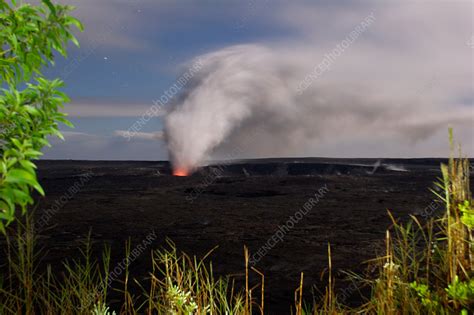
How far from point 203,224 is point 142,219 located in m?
1.44

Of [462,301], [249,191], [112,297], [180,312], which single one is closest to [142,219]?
[112,297]

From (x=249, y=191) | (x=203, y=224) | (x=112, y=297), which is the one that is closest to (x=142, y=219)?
(x=203, y=224)

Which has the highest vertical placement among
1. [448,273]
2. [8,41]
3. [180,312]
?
[8,41]

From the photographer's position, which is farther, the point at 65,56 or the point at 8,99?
the point at 65,56

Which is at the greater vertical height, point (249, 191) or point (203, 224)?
point (249, 191)

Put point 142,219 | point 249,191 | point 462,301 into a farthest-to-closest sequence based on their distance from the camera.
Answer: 1. point 249,191
2. point 142,219
3. point 462,301

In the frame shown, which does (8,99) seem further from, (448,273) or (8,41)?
Result: (448,273)

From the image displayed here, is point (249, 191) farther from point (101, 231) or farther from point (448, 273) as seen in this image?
point (448, 273)

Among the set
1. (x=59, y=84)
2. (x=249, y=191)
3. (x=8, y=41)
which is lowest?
(x=59, y=84)

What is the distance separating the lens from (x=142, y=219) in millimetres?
9727

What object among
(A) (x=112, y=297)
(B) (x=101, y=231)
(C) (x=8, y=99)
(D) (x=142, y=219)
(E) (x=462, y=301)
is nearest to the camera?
(C) (x=8, y=99)

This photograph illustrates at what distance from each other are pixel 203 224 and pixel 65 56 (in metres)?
6.40

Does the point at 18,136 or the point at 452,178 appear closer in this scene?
the point at 18,136

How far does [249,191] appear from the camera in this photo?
15234mm
